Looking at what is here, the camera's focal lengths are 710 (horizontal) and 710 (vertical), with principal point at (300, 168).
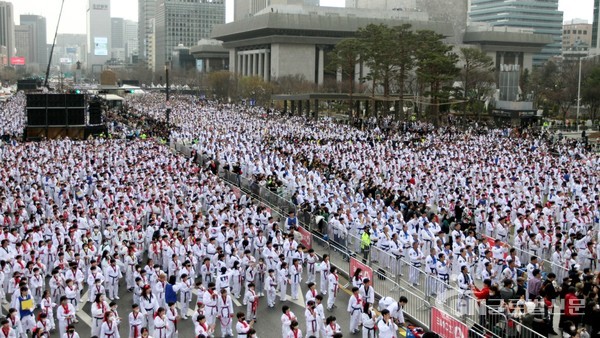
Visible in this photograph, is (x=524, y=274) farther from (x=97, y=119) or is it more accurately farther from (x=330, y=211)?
(x=97, y=119)

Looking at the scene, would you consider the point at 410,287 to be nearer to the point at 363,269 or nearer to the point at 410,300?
the point at 363,269

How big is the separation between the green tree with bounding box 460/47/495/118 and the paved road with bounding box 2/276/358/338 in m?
46.9

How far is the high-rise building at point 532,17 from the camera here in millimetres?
160750

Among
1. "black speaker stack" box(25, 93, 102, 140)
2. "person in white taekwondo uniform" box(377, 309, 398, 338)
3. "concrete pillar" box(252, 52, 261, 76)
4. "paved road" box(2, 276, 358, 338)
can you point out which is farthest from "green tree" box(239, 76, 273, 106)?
"person in white taekwondo uniform" box(377, 309, 398, 338)

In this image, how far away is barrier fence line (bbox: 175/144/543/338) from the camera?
12.2 m

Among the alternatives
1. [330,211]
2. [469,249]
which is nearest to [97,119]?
[330,211]

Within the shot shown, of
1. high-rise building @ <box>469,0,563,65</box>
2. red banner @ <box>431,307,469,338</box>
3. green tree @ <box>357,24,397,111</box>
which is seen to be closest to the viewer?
red banner @ <box>431,307,469,338</box>

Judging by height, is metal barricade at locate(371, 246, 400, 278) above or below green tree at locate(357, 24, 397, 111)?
below

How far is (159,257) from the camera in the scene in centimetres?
1703

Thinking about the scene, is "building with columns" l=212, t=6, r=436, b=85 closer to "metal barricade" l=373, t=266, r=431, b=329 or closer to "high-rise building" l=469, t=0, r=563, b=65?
"high-rise building" l=469, t=0, r=563, b=65

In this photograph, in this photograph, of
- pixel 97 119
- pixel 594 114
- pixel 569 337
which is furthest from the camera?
pixel 594 114

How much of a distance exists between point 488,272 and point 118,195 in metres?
12.5

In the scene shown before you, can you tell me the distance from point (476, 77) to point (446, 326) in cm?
5662

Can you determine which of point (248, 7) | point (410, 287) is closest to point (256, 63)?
point (248, 7)
